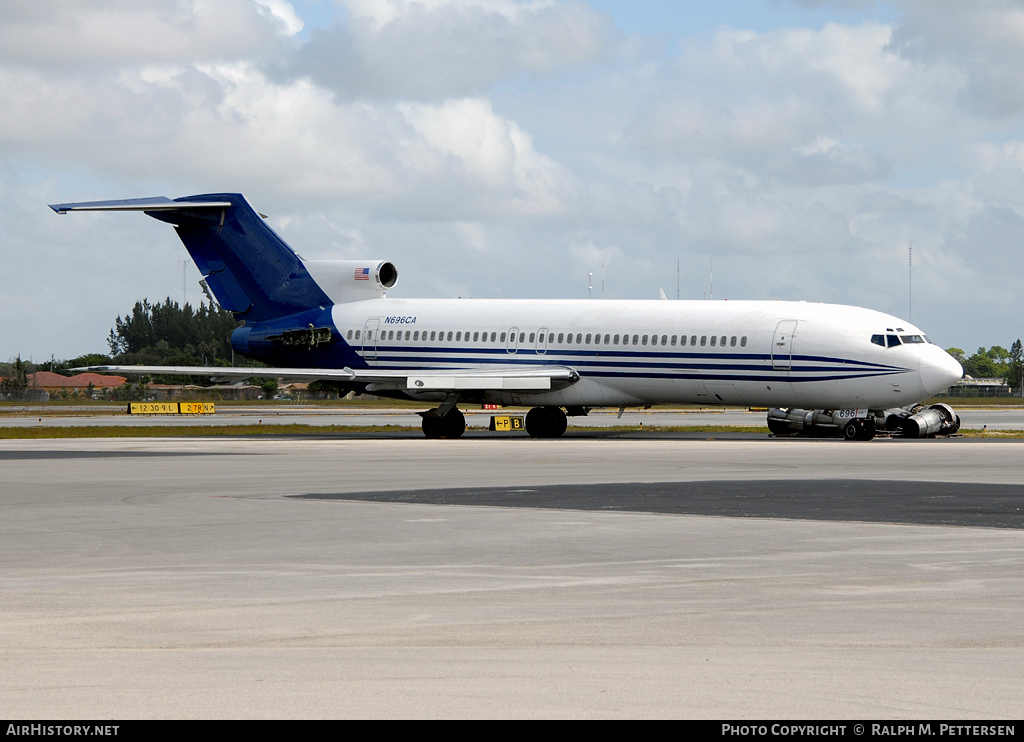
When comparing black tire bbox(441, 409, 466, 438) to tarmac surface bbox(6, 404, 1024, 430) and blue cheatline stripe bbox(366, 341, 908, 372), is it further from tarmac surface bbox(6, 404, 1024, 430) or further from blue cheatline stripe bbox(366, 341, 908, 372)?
tarmac surface bbox(6, 404, 1024, 430)

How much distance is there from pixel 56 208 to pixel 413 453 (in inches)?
853

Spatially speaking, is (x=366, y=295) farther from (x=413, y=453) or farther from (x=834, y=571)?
(x=834, y=571)

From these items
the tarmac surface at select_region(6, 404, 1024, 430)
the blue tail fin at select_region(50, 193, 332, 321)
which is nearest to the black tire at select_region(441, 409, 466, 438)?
the blue tail fin at select_region(50, 193, 332, 321)

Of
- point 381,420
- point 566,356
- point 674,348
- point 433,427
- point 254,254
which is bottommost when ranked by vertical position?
point 381,420

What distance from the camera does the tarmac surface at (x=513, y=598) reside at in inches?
288

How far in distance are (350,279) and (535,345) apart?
29.5 feet

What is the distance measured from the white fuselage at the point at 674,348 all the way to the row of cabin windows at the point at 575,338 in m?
0.03

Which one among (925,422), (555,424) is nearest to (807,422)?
(925,422)

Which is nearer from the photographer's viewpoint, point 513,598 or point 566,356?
point 513,598

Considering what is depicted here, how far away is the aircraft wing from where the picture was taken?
4247 cm

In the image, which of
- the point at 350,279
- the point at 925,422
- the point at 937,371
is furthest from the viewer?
the point at 350,279

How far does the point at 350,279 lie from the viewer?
1943 inches

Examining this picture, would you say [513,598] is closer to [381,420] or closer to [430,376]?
[430,376]

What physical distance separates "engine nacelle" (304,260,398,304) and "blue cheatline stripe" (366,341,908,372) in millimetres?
2980
